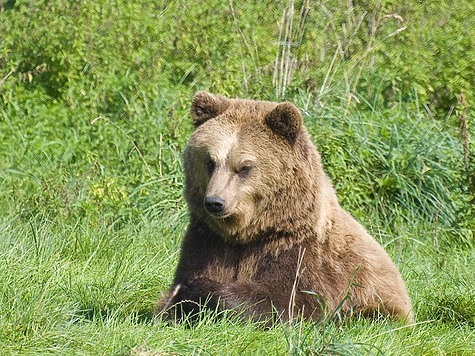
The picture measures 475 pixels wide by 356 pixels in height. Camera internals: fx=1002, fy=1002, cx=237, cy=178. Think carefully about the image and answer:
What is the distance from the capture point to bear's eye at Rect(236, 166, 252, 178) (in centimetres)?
566

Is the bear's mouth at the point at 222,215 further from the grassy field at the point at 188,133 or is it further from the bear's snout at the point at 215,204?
the grassy field at the point at 188,133

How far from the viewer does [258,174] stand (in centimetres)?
565

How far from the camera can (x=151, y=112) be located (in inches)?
384

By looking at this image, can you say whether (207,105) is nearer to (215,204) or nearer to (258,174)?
(258,174)

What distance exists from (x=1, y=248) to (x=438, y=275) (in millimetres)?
3041

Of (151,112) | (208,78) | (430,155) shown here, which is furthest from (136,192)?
(430,155)

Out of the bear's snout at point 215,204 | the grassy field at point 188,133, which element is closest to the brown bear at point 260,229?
the bear's snout at point 215,204

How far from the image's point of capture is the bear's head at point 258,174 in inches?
221

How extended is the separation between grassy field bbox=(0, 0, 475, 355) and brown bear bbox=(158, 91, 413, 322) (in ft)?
0.75

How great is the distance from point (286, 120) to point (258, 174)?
0.34 meters

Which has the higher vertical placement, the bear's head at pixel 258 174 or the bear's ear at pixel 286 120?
the bear's ear at pixel 286 120

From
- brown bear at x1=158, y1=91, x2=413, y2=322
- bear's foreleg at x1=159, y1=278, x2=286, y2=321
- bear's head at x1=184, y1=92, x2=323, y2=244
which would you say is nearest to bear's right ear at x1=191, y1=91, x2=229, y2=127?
brown bear at x1=158, y1=91, x2=413, y2=322

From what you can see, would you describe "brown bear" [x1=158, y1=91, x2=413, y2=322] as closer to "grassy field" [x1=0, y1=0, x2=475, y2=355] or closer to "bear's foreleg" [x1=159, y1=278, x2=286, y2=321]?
"bear's foreleg" [x1=159, y1=278, x2=286, y2=321]

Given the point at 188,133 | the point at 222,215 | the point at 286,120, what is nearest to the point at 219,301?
the point at 222,215
